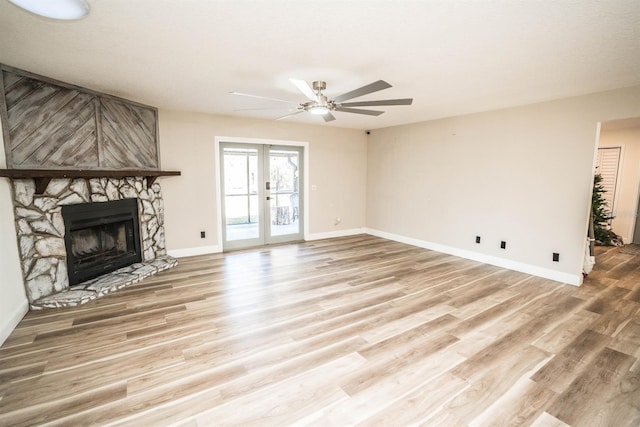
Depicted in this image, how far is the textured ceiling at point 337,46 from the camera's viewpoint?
186 centimetres

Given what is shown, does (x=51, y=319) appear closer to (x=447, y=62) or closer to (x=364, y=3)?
(x=364, y=3)

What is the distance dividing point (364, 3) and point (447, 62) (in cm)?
129

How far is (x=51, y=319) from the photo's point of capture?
9.64 ft

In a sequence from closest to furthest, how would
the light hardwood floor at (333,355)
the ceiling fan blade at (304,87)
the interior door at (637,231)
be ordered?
the light hardwood floor at (333,355) < the ceiling fan blade at (304,87) < the interior door at (637,231)

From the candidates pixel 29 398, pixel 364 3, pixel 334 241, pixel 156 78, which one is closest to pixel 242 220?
pixel 334 241

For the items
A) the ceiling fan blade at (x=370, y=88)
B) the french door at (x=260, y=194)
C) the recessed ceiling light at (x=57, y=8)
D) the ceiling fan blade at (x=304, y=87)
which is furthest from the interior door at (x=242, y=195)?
the recessed ceiling light at (x=57, y=8)

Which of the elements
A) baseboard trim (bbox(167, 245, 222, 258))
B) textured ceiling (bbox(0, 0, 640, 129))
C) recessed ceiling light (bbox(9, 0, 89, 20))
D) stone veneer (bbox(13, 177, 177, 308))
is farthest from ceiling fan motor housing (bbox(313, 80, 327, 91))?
baseboard trim (bbox(167, 245, 222, 258))

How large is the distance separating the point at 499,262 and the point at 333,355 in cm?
364

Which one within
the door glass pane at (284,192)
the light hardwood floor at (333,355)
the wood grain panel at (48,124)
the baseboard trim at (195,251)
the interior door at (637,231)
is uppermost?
the wood grain panel at (48,124)

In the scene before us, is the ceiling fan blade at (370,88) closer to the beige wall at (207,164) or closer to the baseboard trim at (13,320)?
the beige wall at (207,164)

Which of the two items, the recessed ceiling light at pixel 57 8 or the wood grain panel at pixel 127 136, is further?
the wood grain panel at pixel 127 136

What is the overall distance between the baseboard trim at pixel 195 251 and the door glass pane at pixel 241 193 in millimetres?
326

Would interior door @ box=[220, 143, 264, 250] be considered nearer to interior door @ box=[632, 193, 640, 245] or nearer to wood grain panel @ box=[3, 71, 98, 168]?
wood grain panel @ box=[3, 71, 98, 168]

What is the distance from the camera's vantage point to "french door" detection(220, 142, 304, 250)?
5516 mm
